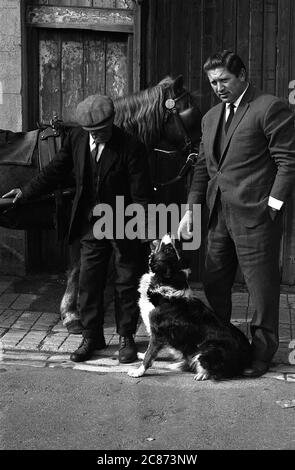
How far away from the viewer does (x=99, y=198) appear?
5328 mm

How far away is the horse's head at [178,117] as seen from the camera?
5.79 metres

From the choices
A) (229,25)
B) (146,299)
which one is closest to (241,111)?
(146,299)

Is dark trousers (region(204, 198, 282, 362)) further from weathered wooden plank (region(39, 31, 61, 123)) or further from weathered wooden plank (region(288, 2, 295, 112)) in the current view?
weathered wooden plank (region(39, 31, 61, 123))

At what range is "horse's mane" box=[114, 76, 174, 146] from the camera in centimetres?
575

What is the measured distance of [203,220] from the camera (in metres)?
7.25

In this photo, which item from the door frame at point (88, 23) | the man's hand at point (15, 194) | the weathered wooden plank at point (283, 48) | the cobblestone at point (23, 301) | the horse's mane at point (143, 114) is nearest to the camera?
the man's hand at point (15, 194)

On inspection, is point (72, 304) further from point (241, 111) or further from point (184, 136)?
point (241, 111)

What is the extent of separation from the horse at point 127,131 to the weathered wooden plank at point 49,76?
4.54 ft

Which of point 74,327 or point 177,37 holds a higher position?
point 177,37

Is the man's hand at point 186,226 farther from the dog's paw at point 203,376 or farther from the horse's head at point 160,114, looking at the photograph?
the dog's paw at point 203,376

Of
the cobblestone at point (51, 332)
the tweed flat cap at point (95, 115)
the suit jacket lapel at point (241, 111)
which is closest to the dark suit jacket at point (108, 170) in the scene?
the tweed flat cap at point (95, 115)


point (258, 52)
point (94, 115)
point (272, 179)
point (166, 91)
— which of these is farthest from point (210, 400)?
point (258, 52)

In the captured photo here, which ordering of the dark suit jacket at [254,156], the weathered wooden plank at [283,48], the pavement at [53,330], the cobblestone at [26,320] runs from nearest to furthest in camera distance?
the dark suit jacket at [254,156] < the pavement at [53,330] < the cobblestone at [26,320] < the weathered wooden plank at [283,48]

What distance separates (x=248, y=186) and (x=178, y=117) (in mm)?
1099
